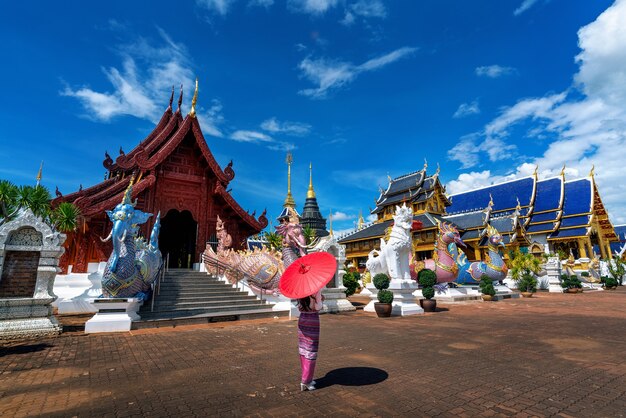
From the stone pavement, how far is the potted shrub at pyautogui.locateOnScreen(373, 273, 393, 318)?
8.72 ft

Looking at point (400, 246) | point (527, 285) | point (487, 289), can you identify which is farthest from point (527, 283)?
point (400, 246)

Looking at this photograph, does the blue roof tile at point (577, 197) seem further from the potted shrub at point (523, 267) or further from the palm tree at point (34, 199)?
the palm tree at point (34, 199)

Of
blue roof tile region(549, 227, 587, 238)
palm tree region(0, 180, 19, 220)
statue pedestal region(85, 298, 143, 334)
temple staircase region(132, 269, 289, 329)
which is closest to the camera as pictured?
statue pedestal region(85, 298, 143, 334)

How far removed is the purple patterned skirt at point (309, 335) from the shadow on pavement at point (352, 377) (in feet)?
1.63

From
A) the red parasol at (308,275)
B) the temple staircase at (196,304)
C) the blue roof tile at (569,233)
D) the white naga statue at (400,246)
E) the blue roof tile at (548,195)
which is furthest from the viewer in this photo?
the blue roof tile at (548,195)

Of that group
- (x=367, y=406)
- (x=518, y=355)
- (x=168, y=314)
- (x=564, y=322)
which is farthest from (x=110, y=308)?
(x=564, y=322)

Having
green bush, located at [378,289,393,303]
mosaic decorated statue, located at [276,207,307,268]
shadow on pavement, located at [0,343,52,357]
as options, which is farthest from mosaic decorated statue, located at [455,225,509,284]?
shadow on pavement, located at [0,343,52,357]

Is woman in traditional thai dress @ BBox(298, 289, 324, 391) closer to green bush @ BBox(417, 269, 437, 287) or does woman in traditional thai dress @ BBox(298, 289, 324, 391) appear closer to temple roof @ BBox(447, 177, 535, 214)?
green bush @ BBox(417, 269, 437, 287)

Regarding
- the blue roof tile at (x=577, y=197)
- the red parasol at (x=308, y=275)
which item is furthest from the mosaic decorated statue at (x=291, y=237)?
the blue roof tile at (x=577, y=197)

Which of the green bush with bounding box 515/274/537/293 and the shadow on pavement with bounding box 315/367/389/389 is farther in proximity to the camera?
the green bush with bounding box 515/274/537/293

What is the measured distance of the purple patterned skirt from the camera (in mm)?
3721

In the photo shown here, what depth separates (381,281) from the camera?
422 inches

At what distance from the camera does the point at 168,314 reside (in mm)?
9250

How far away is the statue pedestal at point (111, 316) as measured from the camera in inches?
305
